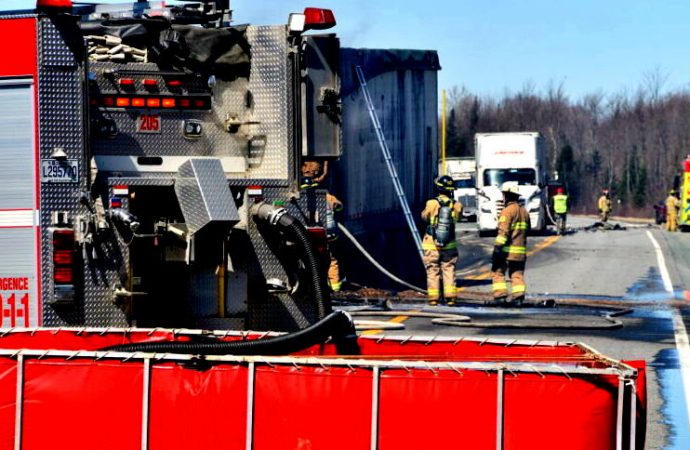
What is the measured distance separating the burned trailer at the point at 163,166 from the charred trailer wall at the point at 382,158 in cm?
1000

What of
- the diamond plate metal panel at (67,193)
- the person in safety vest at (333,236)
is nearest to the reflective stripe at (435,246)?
the person in safety vest at (333,236)

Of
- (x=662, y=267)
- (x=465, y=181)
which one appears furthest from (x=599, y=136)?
(x=662, y=267)

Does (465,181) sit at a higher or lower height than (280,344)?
higher

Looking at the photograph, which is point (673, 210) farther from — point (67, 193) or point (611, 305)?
point (67, 193)

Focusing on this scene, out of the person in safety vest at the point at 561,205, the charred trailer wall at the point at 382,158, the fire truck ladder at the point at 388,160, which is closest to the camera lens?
the charred trailer wall at the point at 382,158

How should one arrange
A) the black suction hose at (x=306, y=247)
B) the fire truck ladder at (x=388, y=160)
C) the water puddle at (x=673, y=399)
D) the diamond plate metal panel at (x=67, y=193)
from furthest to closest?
1. the fire truck ladder at (x=388, y=160)
2. the black suction hose at (x=306, y=247)
3. the diamond plate metal panel at (x=67, y=193)
4. the water puddle at (x=673, y=399)

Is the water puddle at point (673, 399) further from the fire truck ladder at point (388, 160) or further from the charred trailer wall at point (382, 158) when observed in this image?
the fire truck ladder at point (388, 160)

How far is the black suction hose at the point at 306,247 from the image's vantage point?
10.1 m

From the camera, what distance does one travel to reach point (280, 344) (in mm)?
7695

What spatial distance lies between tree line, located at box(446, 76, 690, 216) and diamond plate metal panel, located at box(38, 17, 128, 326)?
71955 mm

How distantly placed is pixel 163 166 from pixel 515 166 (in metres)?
30.8

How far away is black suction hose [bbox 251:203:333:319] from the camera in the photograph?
398 inches

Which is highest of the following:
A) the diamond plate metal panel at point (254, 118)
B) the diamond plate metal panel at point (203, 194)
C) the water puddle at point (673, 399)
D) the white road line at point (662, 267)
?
the diamond plate metal panel at point (254, 118)

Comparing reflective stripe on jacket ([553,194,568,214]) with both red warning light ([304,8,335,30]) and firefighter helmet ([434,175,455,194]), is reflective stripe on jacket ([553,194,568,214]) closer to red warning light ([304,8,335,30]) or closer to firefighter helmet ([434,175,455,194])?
firefighter helmet ([434,175,455,194])
